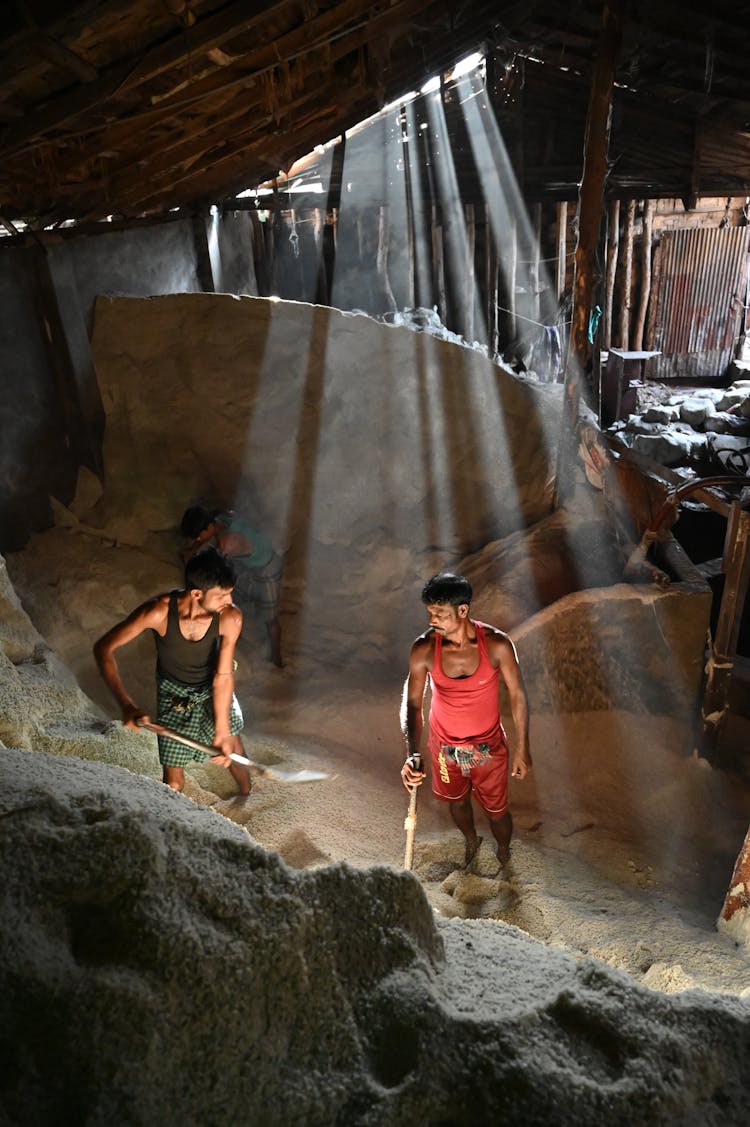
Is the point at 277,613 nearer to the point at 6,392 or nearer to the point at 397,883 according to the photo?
the point at 6,392

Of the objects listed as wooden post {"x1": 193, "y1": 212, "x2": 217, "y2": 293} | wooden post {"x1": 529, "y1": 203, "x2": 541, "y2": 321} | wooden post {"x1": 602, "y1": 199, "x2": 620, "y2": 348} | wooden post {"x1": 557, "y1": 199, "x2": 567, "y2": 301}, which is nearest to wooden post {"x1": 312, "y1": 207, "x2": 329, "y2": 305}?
wooden post {"x1": 193, "y1": 212, "x2": 217, "y2": 293}

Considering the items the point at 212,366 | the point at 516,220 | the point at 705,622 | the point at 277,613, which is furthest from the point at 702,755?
the point at 516,220

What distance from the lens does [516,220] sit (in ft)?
41.7

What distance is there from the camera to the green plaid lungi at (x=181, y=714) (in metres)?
4.31

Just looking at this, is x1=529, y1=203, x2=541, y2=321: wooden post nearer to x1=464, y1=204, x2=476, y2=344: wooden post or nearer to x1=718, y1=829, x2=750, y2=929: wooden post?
x1=464, y1=204, x2=476, y2=344: wooden post

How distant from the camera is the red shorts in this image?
167 inches

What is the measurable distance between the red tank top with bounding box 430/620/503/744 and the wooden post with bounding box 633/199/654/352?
13.1 metres

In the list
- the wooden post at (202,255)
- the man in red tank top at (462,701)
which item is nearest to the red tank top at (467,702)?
the man in red tank top at (462,701)

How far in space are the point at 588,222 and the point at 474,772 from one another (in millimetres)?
4805

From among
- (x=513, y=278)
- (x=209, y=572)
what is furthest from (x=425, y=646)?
(x=513, y=278)

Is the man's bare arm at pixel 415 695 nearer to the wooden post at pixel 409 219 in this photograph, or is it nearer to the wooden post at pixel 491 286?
the wooden post at pixel 491 286

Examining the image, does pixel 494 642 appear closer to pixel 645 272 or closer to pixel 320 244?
pixel 320 244

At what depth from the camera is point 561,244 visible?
1287cm

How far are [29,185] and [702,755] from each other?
6773 mm
